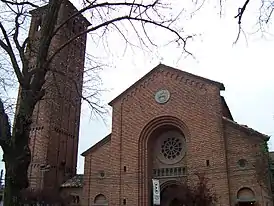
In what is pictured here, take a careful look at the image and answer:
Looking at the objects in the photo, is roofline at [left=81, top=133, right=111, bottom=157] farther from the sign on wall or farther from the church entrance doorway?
the church entrance doorway

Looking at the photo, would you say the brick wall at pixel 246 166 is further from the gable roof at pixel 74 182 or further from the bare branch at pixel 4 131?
the bare branch at pixel 4 131

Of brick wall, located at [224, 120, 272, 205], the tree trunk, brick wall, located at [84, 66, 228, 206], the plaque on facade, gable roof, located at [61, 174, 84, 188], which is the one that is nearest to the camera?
the tree trunk

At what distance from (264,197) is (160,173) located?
7486mm

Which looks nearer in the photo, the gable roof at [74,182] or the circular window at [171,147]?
the circular window at [171,147]

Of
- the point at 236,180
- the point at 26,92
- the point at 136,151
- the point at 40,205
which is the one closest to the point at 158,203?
the point at 136,151

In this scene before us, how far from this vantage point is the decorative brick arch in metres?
25.5

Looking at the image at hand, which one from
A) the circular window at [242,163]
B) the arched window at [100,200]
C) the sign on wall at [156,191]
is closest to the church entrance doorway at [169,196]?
the sign on wall at [156,191]

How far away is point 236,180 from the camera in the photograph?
22.7 m

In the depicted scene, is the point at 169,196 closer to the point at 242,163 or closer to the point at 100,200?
the point at 100,200

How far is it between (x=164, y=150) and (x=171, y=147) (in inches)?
21.8

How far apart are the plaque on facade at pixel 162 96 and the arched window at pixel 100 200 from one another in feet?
25.8

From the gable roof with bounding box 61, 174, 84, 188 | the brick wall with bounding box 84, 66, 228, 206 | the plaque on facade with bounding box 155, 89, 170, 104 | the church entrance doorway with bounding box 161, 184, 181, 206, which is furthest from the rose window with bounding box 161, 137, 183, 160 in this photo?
the gable roof with bounding box 61, 174, 84, 188

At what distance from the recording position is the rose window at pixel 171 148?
A: 2664 centimetres

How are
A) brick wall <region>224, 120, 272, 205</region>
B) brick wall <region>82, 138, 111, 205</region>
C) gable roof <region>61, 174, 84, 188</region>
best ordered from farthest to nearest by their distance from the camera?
gable roof <region>61, 174, 84, 188</region>, brick wall <region>82, 138, 111, 205</region>, brick wall <region>224, 120, 272, 205</region>
